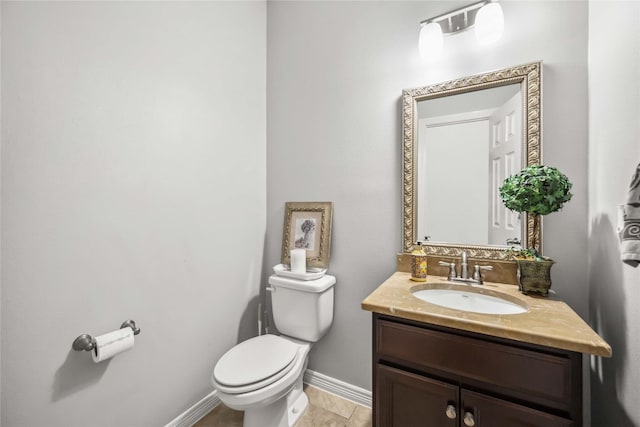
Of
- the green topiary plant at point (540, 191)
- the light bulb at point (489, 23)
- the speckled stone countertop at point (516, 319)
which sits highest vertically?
the light bulb at point (489, 23)

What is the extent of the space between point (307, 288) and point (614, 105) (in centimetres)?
145

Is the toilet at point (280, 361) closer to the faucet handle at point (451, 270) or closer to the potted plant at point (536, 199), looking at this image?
the faucet handle at point (451, 270)

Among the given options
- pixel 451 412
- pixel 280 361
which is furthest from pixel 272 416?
pixel 451 412

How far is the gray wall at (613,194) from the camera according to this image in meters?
0.77

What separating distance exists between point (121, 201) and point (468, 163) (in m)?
1.61

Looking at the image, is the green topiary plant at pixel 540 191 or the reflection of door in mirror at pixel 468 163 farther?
the reflection of door in mirror at pixel 468 163

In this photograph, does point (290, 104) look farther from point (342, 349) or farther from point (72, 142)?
point (342, 349)

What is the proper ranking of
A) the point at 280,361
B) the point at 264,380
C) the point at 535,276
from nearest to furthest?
1. the point at 535,276
2. the point at 264,380
3. the point at 280,361

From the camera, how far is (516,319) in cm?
83

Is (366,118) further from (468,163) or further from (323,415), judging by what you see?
(323,415)

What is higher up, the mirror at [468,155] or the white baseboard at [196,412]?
the mirror at [468,155]

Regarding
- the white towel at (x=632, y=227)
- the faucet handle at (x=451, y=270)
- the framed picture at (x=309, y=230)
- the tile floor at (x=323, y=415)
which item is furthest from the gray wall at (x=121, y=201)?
the white towel at (x=632, y=227)

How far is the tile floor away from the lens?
1.41m

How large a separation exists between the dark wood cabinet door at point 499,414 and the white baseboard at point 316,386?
0.84 meters
